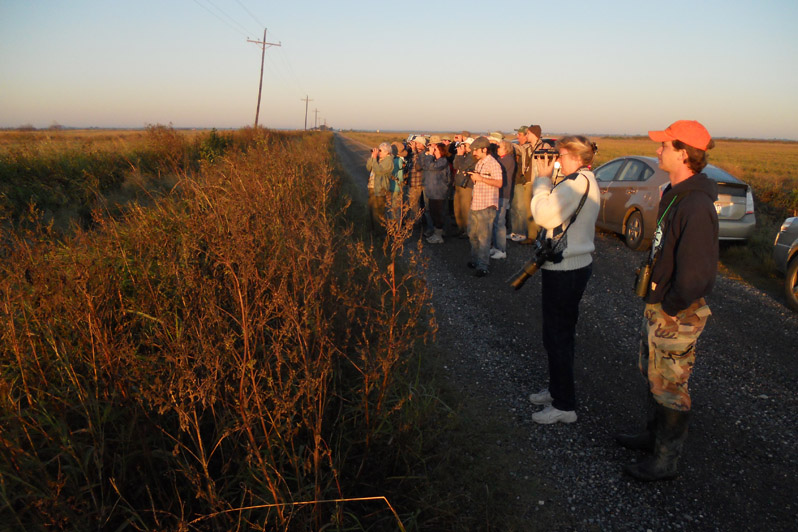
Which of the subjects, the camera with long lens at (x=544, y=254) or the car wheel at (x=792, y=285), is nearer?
the camera with long lens at (x=544, y=254)

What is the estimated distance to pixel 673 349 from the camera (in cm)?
256

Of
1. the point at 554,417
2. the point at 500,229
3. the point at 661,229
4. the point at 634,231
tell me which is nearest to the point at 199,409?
the point at 554,417

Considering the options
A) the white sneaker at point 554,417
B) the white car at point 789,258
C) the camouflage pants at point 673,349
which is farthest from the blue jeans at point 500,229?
the camouflage pants at point 673,349

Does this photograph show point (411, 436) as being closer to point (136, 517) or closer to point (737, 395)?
point (136, 517)

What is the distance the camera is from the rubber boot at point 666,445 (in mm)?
2613

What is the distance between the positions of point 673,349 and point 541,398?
1221mm

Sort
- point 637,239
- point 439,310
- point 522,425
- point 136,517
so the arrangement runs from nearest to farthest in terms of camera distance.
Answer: point 136,517 → point 522,425 → point 439,310 → point 637,239

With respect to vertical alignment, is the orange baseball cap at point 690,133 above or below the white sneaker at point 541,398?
above

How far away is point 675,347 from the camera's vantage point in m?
2.55

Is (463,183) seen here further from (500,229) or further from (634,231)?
(634,231)

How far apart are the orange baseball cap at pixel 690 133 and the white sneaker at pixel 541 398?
206 centimetres

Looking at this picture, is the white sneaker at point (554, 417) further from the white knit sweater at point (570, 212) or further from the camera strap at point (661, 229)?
the camera strap at point (661, 229)

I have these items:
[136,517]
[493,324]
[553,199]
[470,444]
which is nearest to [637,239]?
[493,324]

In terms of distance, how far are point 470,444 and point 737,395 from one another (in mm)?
2359
